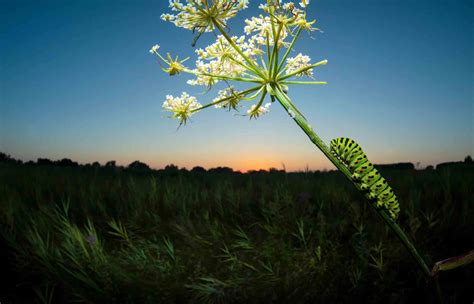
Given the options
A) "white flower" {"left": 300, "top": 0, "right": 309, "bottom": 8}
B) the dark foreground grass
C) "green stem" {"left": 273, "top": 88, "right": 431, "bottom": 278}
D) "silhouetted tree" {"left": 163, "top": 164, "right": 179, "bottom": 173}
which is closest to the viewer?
"green stem" {"left": 273, "top": 88, "right": 431, "bottom": 278}

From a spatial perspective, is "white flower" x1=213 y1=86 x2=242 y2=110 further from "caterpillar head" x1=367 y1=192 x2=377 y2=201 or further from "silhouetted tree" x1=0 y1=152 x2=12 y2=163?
"silhouetted tree" x1=0 y1=152 x2=12 y2=163

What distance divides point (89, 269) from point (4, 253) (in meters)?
0.71

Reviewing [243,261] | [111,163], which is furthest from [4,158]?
[243,261]

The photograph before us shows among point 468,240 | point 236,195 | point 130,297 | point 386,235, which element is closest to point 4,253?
point 130,297

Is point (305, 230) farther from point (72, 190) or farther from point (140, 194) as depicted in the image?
point (72, 190)

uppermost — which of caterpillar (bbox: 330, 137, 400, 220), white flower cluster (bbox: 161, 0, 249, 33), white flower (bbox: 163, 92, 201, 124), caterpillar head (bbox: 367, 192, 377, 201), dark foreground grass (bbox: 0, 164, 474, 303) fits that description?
white flower cluster (bbox: 161, 0, 249, 33)

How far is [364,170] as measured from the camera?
0.54 metres

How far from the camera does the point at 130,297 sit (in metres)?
1.39

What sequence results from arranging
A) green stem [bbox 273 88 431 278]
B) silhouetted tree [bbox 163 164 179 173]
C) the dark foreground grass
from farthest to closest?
silhouetted tree [bbox 163 164 179 173]
the dark foreground grass
green stem [bbox 273 88 431 278]

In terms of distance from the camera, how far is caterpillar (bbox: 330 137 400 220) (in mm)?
514

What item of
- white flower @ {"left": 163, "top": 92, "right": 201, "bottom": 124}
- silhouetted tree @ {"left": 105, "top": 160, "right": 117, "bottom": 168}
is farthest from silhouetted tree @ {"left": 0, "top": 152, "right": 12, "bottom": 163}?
white flower @ {"left": 163, "top": 92, "right": 201, "bottom": 124}

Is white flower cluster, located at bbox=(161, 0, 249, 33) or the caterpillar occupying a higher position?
white flower cluster, located at bbox=(161, 0, 249, 33)

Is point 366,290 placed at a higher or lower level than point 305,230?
lower

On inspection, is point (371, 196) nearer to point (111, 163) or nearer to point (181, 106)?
point (181, 106)
